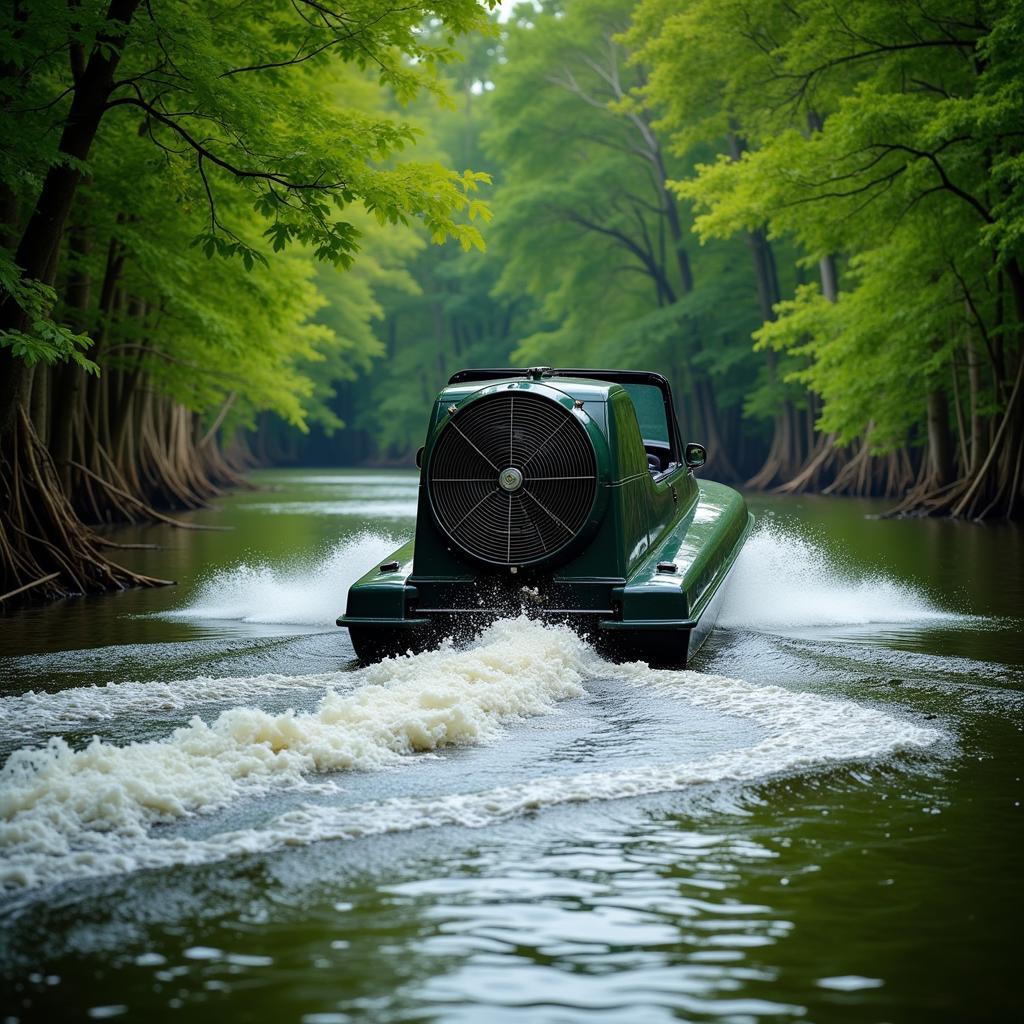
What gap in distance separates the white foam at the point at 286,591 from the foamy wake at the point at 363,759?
3.29 meters

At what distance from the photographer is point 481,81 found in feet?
246

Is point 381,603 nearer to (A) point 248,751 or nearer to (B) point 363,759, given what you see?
(B) point 363,759

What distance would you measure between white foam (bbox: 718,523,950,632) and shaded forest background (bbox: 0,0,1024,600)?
3356 mm

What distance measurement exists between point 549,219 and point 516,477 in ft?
120

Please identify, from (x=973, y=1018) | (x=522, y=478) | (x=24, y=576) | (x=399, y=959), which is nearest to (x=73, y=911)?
(x=399, y=959)

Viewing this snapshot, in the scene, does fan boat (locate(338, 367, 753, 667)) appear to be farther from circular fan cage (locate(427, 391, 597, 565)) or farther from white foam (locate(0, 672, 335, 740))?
white foam (locate(0, 672, 335, 740))

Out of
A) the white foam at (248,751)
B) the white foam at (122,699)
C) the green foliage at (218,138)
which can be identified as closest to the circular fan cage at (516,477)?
the white foam at (248,751)

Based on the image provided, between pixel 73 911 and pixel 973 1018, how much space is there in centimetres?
213

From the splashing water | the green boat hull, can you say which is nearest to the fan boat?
the green boat hull

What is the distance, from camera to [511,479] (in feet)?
25.6

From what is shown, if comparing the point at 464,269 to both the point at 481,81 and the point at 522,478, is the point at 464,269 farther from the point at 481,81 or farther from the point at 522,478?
the point at 522,478

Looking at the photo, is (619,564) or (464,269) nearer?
(619,564)

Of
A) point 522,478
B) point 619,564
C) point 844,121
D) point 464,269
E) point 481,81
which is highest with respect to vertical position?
point 481,81

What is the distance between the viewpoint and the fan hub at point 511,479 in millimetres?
7797
